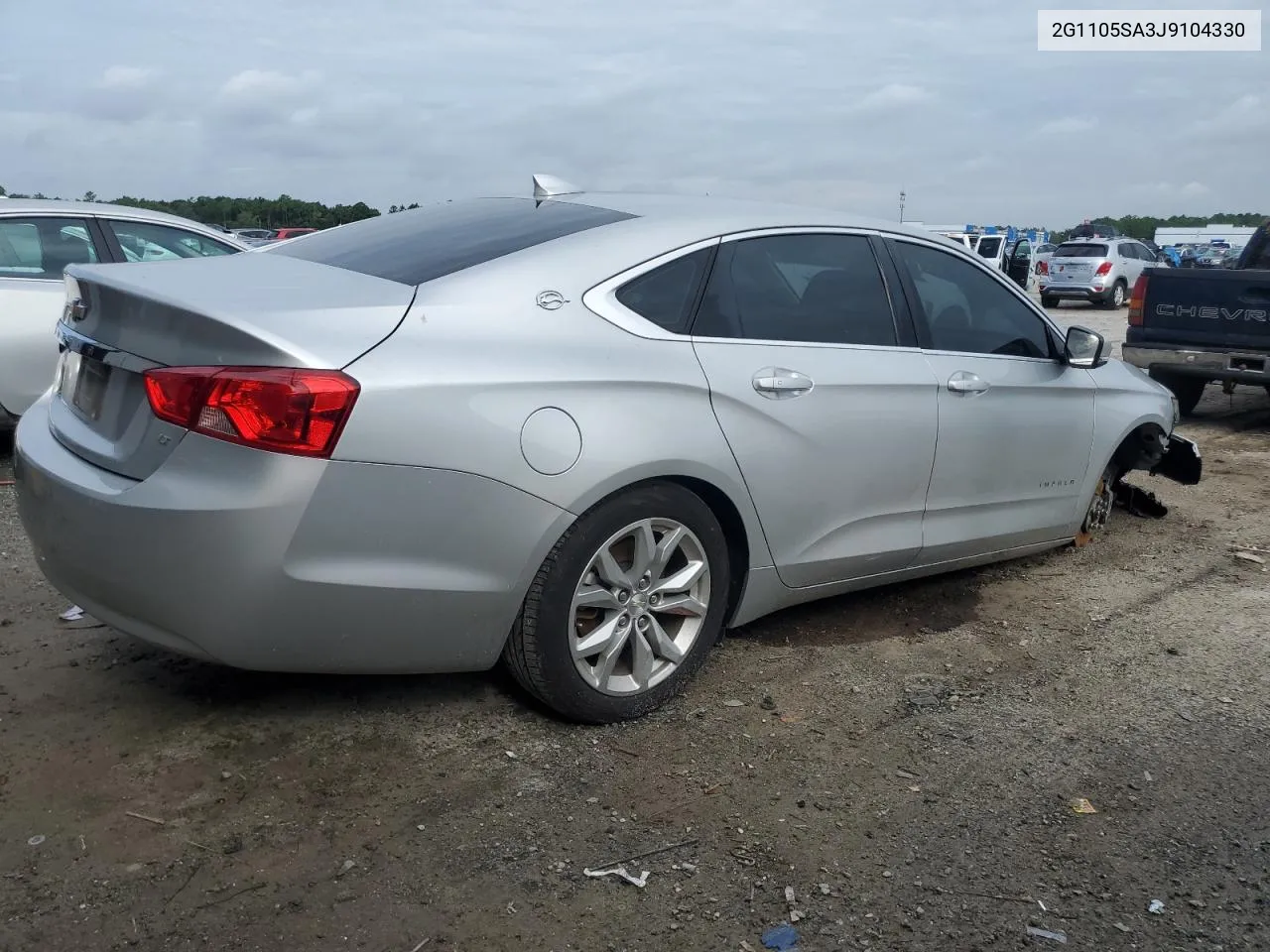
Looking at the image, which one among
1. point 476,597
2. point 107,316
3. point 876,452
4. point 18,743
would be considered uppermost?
point 107,316

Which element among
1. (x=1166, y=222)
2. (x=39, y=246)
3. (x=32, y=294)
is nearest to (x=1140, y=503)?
(x=32, y=294)

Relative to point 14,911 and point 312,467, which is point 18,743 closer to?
point 14,911

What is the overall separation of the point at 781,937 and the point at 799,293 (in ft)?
7.06

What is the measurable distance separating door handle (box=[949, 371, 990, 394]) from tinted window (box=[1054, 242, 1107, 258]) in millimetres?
24242

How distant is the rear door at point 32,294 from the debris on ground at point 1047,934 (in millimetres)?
5896

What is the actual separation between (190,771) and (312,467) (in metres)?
0.94

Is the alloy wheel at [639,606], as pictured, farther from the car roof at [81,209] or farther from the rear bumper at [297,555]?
the car roof at [81,209]

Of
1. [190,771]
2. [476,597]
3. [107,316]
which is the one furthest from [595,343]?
[190,771]

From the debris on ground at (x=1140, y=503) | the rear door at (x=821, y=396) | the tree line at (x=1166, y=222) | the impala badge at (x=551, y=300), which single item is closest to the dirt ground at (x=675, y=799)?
the rear door at (x=821, y=396)

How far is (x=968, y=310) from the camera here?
457 centimetres

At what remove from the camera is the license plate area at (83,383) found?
318cm

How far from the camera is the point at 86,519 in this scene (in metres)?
2.99

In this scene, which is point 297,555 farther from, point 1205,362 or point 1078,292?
point 1078,292

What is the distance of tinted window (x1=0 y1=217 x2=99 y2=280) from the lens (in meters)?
6.77
